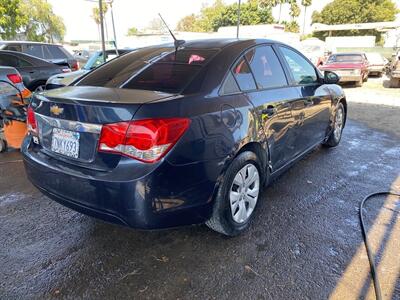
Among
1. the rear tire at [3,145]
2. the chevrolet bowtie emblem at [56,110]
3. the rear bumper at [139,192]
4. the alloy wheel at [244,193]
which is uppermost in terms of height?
the chevrolet bowtie emblem at [56,110]

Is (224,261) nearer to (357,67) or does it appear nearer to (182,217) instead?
(182,217)

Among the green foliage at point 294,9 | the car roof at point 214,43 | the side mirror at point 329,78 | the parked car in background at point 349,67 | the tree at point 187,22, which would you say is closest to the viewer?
the car roof at point 214,43

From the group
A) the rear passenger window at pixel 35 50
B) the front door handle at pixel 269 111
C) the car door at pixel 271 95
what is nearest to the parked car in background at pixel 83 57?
the rear passenger window at pixel 35 50

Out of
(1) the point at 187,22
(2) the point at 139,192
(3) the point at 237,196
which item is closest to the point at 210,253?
(3) the point at 237,196

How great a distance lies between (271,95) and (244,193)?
925mm

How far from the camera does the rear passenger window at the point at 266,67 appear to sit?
290 centimetres

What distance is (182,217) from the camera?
2.21m

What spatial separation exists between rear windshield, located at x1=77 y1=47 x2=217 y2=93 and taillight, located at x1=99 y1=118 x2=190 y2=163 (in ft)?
1.40

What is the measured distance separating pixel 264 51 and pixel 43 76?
7.48 meters

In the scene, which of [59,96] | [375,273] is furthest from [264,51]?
[375,273]

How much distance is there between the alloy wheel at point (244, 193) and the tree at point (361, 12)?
2001 inches

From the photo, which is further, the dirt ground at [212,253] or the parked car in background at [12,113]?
the parked car in background at [12,113]

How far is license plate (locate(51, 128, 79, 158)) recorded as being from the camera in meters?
2.18

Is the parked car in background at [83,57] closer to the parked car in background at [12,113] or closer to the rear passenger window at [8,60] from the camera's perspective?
the rear passenger window at [8,60]
